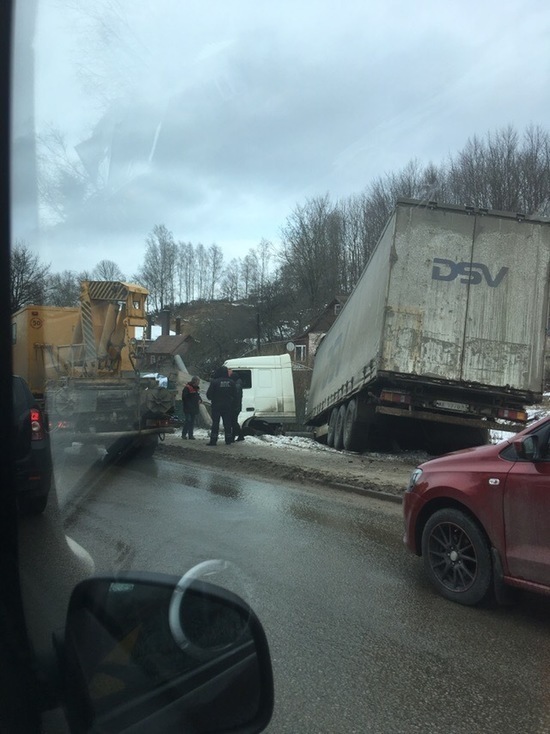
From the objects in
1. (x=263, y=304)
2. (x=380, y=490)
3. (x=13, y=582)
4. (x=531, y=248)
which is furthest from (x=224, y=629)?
(x=263, y=304)

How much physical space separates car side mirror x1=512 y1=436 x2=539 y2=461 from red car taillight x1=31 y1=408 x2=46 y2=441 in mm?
4449

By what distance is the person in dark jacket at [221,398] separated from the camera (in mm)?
13625

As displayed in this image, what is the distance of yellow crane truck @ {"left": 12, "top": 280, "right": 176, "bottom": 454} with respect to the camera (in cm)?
1105

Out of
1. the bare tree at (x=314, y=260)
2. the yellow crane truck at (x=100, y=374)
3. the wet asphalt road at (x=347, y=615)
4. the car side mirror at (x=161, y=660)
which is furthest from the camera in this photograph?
the bare tree at (x=314, y=260)

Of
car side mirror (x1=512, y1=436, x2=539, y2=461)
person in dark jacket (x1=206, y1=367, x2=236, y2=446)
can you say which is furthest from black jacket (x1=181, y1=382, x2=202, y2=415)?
car side mirror (x1=512, y1=436, x2=539, y2=461)

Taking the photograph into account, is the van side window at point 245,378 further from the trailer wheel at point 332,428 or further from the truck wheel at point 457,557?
the truck wheel at point 457,557

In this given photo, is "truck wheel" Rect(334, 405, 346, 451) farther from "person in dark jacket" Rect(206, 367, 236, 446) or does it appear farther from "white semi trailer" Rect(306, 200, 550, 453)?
"white semi trailer" Rect(306, 200, 550, 453)

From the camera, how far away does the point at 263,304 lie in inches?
2329

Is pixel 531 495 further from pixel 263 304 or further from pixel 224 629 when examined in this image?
pixel 263 304

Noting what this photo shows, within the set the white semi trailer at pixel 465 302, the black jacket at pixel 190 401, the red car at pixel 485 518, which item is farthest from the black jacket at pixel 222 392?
the red car at pixel 485 518

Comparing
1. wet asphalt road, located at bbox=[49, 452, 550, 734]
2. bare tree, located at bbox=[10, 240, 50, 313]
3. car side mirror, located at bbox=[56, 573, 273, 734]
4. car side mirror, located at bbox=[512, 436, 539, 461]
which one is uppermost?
bare tree, located at bbox=[10, 240, 50, 313]

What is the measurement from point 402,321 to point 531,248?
2.54 metres

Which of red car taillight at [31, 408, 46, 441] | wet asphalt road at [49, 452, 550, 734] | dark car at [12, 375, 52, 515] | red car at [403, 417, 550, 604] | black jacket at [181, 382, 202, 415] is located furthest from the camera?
black jacket at [181, 382, 202, 415]

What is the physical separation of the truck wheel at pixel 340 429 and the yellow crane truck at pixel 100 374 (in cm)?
403
